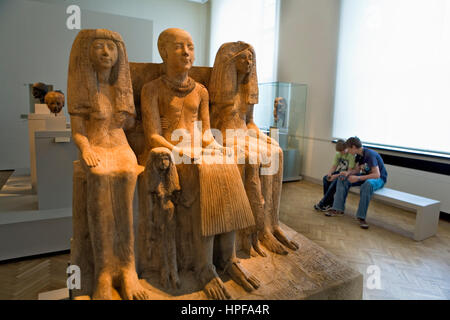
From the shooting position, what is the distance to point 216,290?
2064mm

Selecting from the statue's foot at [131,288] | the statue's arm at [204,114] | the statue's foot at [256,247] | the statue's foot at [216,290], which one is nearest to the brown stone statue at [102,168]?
the statue's foot at [131,288]

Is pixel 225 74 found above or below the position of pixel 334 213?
above

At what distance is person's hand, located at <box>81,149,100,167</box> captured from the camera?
2043 mm

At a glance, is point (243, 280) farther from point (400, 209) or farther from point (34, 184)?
point (400, 209)

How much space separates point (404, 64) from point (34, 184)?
19.7 feet

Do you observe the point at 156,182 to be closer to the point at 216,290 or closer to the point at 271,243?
the point at 216,290

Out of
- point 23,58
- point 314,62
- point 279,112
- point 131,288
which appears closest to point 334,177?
point 279,112

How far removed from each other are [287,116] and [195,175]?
5.13 m

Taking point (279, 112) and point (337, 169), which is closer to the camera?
point (337, 169)

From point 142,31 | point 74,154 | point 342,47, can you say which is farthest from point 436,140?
point 142,31

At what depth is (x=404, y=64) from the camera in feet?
17.1

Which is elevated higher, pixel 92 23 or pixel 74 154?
pixel 92 23

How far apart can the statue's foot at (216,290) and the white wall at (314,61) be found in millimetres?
→ 5133

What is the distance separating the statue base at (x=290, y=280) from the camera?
6.91 ft
